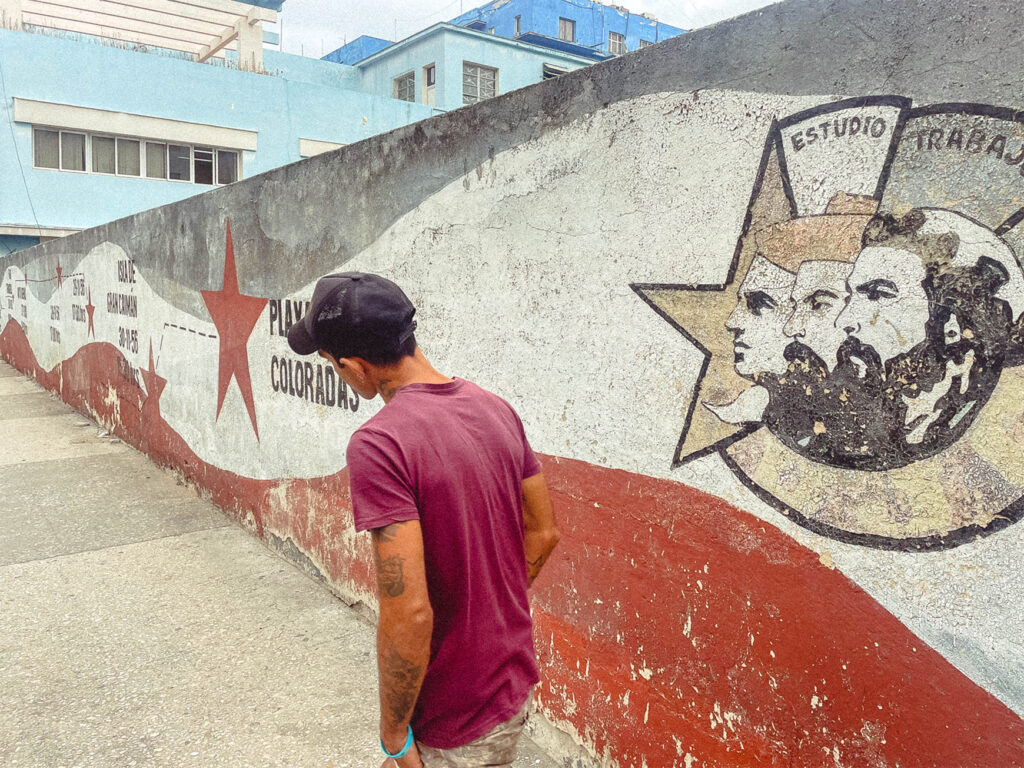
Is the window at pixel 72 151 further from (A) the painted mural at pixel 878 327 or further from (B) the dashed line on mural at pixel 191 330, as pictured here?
(A) the painted mural at pixel 878 327

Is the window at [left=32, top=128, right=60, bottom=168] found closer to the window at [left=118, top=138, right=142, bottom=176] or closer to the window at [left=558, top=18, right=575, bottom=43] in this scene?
the window at [left=118, top=138, right=142, bottom=176]

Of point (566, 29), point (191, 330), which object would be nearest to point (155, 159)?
point (191, 330)

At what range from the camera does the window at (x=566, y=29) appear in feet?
121

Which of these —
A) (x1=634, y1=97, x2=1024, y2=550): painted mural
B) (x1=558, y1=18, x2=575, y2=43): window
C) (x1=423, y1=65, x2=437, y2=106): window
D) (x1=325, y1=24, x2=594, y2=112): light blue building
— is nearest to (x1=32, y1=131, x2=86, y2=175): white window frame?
(x1=325, y1=24, x2=594, y2=112): light blue building

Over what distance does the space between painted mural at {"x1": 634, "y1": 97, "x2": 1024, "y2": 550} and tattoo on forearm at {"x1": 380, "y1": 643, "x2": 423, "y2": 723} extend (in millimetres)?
1091

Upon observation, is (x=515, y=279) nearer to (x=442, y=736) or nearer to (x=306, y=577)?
(x=442, y=736)

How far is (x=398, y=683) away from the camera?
155cm

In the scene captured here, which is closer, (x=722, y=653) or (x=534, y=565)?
(x=534, y=565)

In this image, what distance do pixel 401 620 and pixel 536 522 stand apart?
50 cm

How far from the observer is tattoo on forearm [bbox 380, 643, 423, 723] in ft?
5.01

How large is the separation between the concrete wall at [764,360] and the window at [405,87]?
24.4 m

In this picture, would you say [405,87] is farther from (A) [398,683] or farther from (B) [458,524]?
(A) [398,683]

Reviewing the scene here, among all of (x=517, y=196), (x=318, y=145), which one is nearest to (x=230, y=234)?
(x=517, y=196)

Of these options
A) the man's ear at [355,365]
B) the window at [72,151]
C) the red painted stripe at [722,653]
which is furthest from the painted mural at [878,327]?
the window at [72,151]
